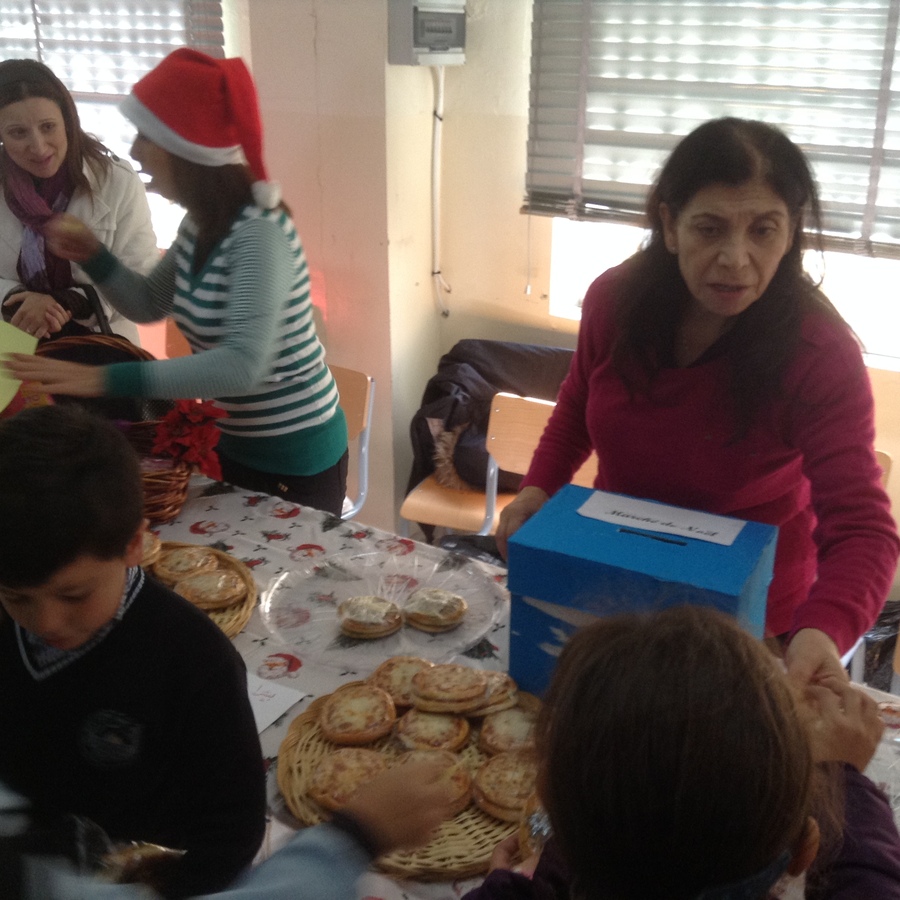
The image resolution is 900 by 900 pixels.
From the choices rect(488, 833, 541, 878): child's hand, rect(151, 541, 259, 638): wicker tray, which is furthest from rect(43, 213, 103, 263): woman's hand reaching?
rect(488, 833, 541, 878): child's hand

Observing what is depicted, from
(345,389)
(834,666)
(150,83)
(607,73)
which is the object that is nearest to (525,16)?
(607,73)

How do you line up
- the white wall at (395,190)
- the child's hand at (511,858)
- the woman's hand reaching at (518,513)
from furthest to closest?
the white wall at (395,190)
the woman's hand reaching at (518,513)
the child's hand at (511,858)

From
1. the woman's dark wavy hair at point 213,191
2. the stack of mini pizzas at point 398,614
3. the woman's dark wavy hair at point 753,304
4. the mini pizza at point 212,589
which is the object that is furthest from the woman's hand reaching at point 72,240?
the woman's dark wavy hair at point 753,304

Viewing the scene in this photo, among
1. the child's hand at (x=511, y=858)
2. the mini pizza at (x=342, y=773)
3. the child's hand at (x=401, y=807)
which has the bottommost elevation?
the mini pizza at (x=342, y=773)

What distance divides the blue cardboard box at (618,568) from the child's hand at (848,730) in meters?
0.16

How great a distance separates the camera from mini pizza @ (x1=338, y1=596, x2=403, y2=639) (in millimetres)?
1364

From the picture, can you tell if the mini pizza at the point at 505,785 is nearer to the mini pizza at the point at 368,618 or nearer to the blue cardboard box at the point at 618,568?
the blue cardboard box at the point at 618,568

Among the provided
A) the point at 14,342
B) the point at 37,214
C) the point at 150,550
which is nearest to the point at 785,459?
the point at 150,550

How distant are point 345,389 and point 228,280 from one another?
1118 millimetres

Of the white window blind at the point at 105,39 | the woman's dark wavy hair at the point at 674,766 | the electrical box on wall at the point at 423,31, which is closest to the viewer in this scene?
the woman's dark wavy hair at the point at 674,766

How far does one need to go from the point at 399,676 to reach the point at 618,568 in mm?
358

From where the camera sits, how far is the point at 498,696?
1196 mm

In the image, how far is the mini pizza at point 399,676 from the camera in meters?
1.22

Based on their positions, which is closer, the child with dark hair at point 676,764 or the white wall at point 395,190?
the child with dark hair at point 676,764
